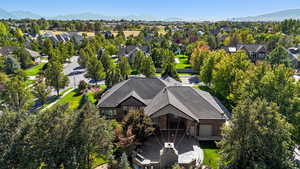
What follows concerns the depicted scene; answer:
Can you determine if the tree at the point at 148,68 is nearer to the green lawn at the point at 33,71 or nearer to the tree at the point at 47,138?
the green lawn at the point at 33,71

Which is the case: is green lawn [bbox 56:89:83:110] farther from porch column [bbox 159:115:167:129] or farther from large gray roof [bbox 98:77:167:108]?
porch column [bbox 159:115:167:129]

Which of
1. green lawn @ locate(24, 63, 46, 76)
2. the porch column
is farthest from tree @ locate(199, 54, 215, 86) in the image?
green lawn @ locate(24, 63, 46, 76)

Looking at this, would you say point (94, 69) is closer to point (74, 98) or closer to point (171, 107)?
point (74, 98)

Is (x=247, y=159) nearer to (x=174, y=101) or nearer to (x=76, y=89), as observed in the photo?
(x=174, y=101)

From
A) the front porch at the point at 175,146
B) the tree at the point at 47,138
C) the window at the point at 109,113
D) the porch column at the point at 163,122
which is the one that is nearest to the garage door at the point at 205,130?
the front porch at the point at 175,146

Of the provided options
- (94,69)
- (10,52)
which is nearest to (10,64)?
(10,52)

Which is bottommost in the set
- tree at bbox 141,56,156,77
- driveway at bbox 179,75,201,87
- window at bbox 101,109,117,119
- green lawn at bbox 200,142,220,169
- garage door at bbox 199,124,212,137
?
green lawn at bbox 200,142,220,169
